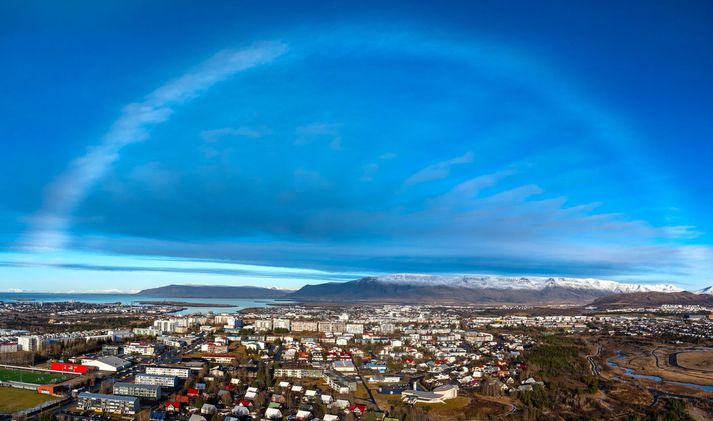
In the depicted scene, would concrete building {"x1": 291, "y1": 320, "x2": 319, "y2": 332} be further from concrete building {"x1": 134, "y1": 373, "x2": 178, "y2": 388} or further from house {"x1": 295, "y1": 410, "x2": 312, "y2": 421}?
house {"x1": 295, "y1": 410, "x2": 312, "y2": 421}

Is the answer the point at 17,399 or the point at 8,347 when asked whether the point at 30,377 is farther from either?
the point at 8,347

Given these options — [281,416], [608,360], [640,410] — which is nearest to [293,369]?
[281,416]

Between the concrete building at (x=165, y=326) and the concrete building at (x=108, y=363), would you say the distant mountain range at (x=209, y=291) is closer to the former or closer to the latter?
the concrete building at (x=165, y=326)

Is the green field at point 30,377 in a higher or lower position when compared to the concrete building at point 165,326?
lower

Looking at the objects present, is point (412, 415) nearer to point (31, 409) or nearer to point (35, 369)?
point (31, 409)

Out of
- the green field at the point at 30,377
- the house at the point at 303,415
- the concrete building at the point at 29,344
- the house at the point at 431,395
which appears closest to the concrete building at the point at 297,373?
the house at the point at 431,395

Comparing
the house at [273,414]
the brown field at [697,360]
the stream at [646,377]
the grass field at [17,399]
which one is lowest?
the brown field at [697,360]

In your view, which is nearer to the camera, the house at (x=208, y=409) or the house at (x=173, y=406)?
the house at (x=208, y=409)

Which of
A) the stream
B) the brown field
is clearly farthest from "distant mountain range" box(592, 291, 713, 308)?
the stream
